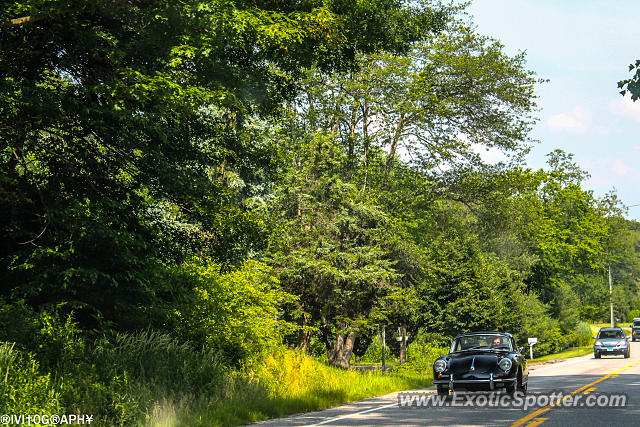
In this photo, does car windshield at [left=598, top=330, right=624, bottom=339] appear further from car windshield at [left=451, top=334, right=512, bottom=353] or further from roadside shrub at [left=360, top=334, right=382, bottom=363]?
car windshield at [left=451, top=334, right=512, bottom=353]

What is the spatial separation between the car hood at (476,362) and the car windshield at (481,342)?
42.0 inches

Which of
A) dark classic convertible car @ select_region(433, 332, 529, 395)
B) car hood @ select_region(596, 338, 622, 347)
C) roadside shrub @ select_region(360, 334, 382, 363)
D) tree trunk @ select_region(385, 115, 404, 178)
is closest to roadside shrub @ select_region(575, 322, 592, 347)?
car hood @ select_region(596, 338, 622, 347)

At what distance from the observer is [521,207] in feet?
120

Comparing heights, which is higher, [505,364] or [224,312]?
[224,312]

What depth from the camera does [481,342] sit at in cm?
1656

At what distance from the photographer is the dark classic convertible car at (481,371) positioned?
1467cm

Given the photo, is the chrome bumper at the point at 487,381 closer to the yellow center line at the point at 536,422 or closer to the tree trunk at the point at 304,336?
the yellow center line at the point at 536,422

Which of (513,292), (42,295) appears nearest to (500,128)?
(513,292)

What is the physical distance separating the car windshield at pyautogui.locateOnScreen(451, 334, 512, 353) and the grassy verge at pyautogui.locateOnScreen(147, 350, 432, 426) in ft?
10.2

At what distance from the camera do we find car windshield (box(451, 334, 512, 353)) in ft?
53.3

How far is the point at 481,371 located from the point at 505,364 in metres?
0.55

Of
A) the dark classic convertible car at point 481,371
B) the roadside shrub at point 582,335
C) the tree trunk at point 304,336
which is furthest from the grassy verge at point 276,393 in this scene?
the roadside shrub at point 582,335

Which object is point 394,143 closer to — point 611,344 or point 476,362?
point 611,344

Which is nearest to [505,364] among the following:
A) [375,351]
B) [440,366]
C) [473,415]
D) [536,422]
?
[440,366]
